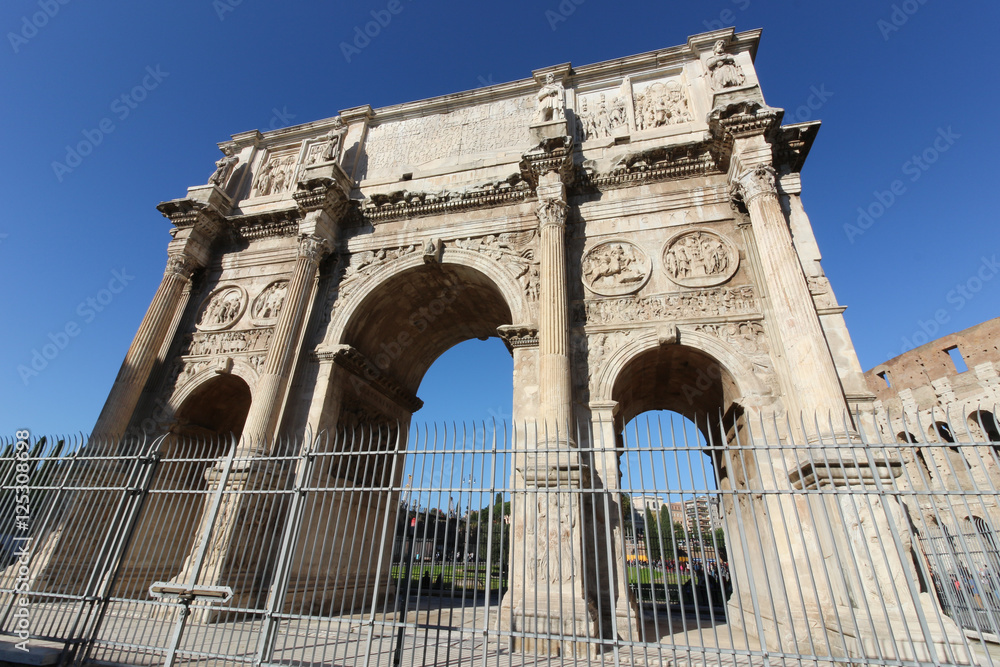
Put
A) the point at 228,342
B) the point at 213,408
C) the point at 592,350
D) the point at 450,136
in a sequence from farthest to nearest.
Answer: the point at 450,136 → the point at 213,408 → the point at 228,342 → the point at 592,350

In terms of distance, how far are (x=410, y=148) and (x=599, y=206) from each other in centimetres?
626

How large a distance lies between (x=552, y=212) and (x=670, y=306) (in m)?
3.13

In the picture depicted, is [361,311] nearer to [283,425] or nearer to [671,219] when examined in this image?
[283,425]

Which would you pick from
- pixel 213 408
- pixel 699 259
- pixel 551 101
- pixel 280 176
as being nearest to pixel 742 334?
pixel 699 259

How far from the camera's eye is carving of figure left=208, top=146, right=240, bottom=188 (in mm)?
14695

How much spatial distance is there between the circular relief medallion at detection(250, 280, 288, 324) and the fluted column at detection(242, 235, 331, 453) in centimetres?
78

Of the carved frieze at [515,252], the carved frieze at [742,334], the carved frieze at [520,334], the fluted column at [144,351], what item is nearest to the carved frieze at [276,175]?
the fluted column at [144,351]

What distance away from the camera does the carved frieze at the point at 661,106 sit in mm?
12555

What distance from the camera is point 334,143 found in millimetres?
14461

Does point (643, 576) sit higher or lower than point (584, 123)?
lower

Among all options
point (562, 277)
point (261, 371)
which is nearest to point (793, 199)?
point (562, 277)

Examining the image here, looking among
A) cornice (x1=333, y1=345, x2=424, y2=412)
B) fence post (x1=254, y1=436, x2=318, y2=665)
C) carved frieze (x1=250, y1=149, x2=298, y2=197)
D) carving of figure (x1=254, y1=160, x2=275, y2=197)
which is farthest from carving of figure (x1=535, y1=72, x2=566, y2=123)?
fence post (x1=254, y1=436, x2=318, y2=665)

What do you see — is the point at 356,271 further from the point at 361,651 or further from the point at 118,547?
the point at 361,651

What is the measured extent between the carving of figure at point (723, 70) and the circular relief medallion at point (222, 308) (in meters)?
12.7
